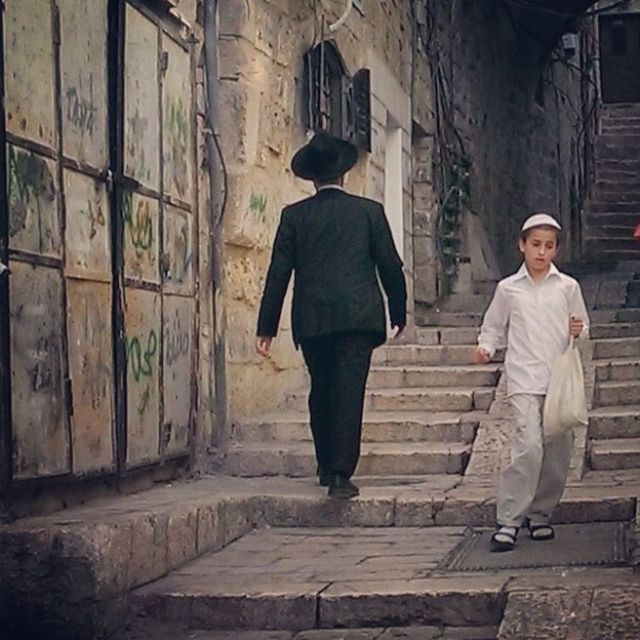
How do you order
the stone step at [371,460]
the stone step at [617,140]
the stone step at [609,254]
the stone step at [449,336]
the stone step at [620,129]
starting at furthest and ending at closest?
1. the stone step at [620,129]
2. the stone step at [617,140]
3. the stone step at [609,254]
4. the stone step at [449,336]
5. the stone step at [371,460]

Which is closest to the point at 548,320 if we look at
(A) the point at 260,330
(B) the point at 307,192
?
(A) the point at 260,330

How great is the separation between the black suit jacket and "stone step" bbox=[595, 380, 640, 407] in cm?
226

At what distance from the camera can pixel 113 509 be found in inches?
242

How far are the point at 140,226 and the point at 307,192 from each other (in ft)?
10.0

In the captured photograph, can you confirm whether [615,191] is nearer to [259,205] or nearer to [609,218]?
[609,218]

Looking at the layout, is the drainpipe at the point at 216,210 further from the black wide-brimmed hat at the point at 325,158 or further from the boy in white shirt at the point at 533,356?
the boy in white shirt at the point at 533,356

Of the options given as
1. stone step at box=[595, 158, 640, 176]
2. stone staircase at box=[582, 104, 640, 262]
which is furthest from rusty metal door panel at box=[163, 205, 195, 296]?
stone step at box=[595, 158, 640, 176]

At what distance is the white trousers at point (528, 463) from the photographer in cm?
614

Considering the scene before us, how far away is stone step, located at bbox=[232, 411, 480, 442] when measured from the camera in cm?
835

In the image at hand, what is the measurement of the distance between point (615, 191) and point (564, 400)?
1851 cm

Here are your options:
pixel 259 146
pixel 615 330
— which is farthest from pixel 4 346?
pixel 615 330

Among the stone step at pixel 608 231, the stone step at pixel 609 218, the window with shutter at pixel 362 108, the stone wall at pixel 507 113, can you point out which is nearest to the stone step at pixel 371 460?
the window with shutter at pixel 362 108

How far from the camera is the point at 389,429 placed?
843 cm

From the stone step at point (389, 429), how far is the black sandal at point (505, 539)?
208cm
